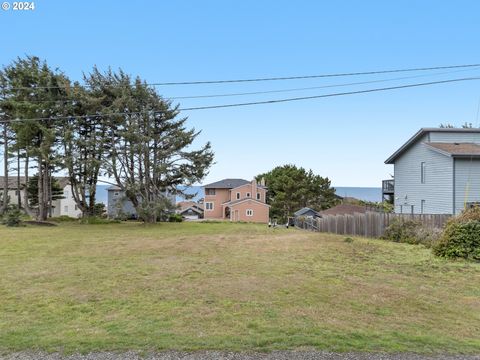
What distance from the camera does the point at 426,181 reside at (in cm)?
2256

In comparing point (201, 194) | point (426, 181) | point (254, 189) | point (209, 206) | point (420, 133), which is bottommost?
point (209, 206)

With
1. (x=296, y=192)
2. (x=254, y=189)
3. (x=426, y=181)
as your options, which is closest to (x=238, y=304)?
(x=426, y=181)

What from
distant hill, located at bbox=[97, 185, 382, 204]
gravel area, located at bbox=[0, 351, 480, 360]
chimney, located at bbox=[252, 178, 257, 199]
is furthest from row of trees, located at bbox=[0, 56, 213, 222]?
chimney, located at bbox=[252, 178, 257, 199]

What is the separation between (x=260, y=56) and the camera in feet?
51.6

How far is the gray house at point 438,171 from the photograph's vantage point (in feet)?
65.5

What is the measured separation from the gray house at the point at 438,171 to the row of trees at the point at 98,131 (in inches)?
597

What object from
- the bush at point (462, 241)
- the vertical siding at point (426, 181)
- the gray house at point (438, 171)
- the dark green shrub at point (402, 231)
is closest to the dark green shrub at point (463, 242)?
the bush at point (462, 241)

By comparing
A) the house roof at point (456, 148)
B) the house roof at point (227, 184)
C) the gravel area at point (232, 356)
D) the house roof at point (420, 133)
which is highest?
the house roof at point (420, 133)

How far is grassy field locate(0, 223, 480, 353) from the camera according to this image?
4035mm

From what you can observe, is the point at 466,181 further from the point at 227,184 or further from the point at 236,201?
the point at 227,184

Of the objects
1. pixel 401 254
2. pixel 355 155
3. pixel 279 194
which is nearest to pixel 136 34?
pixel 401 254

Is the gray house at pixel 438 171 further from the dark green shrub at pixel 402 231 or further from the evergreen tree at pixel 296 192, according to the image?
the evergreen tree at pixel 296 192

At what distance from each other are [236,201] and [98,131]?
27213 mm

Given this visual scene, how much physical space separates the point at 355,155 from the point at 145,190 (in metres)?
19.4
